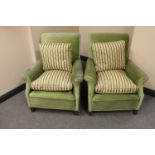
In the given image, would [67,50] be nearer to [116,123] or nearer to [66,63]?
[66,63]

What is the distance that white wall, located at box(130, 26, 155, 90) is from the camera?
218 cm

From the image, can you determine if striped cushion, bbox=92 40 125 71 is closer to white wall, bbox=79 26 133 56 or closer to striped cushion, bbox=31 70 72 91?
striped cushion, bbox=31 70 72 91

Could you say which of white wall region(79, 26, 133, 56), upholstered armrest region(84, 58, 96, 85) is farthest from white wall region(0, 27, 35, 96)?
white wall region(79, 26, 133, 56)

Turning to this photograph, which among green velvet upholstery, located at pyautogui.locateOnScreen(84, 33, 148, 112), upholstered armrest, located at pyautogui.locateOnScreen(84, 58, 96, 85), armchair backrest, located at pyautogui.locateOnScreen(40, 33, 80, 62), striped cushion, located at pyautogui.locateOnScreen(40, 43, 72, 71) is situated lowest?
green velvet upholstery, located at pyautogui.locateOnScreen(84, 33, 148, 112)

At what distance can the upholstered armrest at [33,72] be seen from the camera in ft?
6.13

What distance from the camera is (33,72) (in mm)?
1992

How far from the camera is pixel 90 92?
1.86m

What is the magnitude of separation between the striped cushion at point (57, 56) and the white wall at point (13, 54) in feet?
1.44

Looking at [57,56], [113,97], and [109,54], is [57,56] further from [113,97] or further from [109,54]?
[113,97]

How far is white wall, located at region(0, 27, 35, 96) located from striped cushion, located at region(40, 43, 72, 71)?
44 cm

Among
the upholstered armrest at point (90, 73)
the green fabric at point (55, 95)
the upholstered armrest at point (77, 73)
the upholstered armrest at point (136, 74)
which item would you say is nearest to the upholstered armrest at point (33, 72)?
the green fabric at point (55, 95)

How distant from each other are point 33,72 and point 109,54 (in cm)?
99
